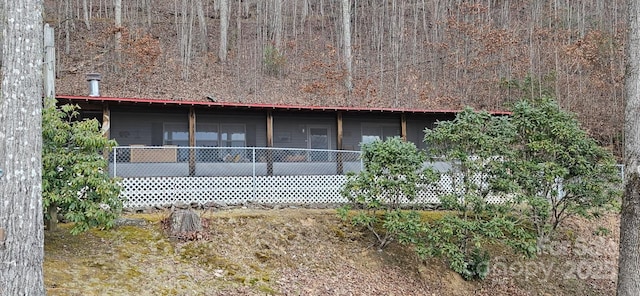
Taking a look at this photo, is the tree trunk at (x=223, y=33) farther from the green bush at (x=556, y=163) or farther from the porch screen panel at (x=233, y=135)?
the green bush at (x=556, y=163)

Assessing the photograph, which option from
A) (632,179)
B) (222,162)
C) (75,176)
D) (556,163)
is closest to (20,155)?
(75,176)

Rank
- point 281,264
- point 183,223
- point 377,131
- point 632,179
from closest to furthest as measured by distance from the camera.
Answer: point 632,179 → point 281,264 → point 183,223 → point 377,131

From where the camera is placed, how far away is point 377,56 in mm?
26156

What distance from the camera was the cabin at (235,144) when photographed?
31.8 ft

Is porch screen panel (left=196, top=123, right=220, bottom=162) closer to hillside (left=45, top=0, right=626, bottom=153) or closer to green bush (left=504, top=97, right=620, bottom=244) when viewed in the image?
green bush (left=504, top=97, right=620, bottom=244)

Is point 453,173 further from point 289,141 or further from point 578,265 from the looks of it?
point 289,141

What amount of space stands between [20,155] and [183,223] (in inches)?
129

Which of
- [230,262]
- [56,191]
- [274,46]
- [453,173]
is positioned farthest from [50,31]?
[274,46]

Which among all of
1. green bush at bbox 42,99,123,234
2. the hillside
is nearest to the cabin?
green bush at bbox 42,99,123,234

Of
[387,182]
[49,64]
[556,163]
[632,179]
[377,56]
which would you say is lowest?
[387,182]

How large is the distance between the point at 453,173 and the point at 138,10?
2485 centimetres

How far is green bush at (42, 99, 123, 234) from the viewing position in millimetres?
6676

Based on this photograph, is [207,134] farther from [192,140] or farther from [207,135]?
[192,140]

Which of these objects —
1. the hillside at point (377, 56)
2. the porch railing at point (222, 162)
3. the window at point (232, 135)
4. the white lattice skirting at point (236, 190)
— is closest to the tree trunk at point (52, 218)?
the white lattice skirting at point (236, 190)
